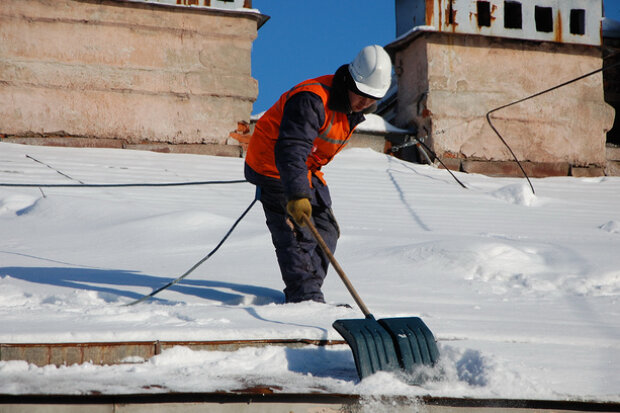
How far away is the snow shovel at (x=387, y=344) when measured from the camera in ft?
6.97

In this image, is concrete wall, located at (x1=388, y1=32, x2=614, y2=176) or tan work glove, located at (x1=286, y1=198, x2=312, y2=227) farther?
concrete wall, located at (x1=388, y1=32, x2=614, y2=176)

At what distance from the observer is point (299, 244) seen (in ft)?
9.97

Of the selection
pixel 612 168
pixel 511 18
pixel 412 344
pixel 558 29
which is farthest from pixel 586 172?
pixel 412 344

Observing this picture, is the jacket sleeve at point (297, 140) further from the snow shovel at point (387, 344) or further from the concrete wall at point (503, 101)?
the concrete wall at point (503, 101)

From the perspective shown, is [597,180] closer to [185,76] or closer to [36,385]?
[185,76]

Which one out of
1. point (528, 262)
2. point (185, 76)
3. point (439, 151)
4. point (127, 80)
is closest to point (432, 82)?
point (439, 151)

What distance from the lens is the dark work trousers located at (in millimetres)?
2984

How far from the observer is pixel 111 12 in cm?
835

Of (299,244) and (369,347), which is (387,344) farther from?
(299,244)

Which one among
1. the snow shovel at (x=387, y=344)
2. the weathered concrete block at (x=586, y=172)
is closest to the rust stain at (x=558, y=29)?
the weathered concrete block at (x=586, y=172)

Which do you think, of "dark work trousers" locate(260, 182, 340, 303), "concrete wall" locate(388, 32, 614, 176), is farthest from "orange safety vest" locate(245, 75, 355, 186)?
"concrete wall" locate(388, 32, 614, 176)

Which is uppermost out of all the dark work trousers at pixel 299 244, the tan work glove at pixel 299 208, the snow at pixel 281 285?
the tan work glove at pixel 299 208

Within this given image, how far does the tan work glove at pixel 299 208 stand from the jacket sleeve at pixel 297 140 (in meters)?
0.02

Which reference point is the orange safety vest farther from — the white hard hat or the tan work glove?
the tan work glove
